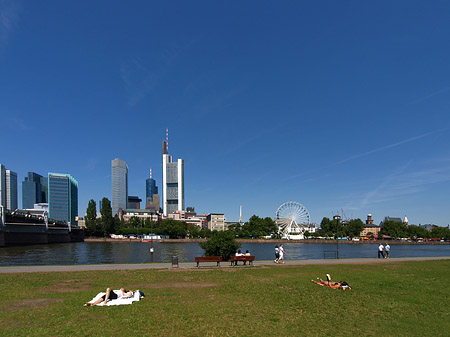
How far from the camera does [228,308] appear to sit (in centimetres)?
1273

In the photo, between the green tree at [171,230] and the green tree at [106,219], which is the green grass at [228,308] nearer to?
the green tree at [106,219]

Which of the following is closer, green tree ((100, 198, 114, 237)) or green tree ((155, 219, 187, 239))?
green tree ((100, 198, 114, 237))

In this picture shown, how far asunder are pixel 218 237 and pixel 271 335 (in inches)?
990

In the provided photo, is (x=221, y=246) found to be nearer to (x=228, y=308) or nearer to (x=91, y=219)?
(x=228, y=308)

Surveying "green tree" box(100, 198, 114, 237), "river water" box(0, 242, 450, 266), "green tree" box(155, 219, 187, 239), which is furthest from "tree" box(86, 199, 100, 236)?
"river water" box(0, 242, 450, 266)

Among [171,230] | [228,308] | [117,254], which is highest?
[228,308]

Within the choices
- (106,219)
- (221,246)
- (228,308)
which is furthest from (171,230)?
(228,308)

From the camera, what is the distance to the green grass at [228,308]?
998cm

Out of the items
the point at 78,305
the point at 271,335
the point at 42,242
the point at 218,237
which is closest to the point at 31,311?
the point at 78,305

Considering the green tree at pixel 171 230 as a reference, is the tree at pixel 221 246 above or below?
above

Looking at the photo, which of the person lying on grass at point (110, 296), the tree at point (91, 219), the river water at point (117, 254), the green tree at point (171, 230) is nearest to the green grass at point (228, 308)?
the person lying on grass at point (110, 296)

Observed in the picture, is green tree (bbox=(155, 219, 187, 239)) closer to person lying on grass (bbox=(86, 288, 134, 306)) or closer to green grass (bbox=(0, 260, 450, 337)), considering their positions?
green grass (bbox=(0, 260, 450, 337))

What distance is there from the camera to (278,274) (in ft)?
75.7

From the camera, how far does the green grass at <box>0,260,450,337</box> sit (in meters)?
9.98
